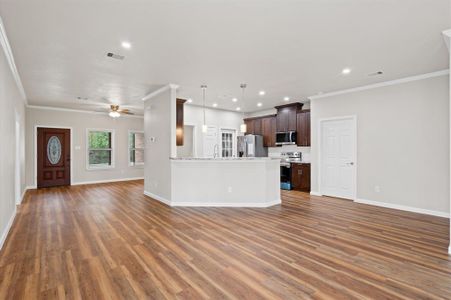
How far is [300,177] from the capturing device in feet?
23.3

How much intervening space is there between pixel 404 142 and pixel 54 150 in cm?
1044

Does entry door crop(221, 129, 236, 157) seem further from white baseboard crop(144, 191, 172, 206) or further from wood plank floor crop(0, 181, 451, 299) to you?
wood plank floor crop(0, 181, 451, 299)

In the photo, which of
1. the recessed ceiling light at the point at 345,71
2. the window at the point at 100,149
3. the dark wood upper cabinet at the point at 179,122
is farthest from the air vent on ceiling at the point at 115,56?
the window at the point at 100,149

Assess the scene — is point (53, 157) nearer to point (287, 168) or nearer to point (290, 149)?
point (287, 168)

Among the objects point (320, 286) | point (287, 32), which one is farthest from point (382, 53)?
point (320, 286)

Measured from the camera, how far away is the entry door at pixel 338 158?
5898 mm

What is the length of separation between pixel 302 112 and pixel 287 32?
15.1 feet

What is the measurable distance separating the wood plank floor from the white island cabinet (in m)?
0.47

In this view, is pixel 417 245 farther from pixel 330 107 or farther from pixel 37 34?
pixel 37 34

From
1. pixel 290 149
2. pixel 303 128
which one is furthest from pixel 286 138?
pixel 303 128

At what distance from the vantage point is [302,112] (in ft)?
23.8

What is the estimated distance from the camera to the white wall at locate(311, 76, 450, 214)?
451 centimetres

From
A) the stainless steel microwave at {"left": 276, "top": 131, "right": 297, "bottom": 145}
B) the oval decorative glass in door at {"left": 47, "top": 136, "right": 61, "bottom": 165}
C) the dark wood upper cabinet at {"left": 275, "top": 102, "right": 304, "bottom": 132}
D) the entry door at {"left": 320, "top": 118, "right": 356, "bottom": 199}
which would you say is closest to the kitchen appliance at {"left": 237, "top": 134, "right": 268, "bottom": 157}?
the stainless steel microwave at {"left": 276, "top": 131, "right": 297, "bottom": 145}

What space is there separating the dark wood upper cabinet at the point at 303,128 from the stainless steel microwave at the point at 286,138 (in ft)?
0.58
